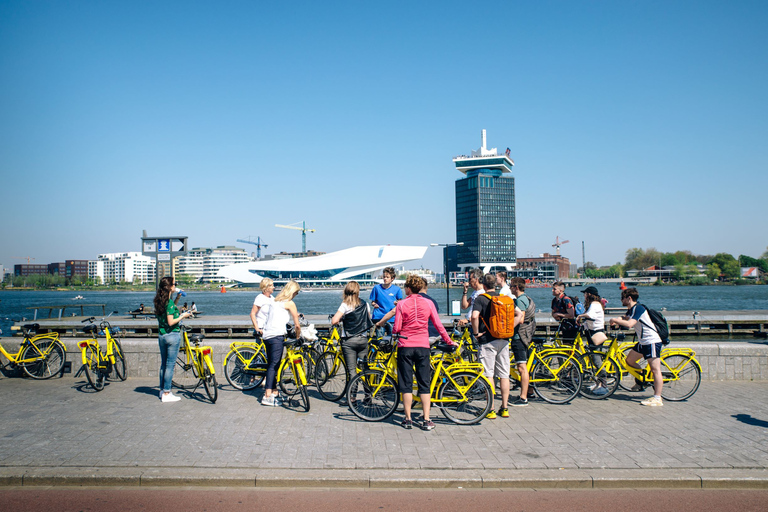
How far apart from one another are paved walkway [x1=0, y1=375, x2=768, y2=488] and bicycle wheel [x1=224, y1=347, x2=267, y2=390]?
2.13 feet

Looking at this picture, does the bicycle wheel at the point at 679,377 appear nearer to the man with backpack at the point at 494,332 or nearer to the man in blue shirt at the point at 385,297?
the man with backpack at the point at 494,332

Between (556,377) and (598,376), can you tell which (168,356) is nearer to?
(556,377)

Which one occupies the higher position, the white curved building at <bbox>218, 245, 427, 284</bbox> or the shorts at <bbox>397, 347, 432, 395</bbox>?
the white curved building at <bbox>218, 245, 427, 284</bbox>

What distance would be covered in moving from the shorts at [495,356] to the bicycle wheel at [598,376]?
145 cm

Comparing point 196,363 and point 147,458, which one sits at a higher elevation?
point 196,363

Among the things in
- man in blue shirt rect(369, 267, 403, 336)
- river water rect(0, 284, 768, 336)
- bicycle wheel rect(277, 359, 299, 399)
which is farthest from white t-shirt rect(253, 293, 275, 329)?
river water rect(0, 284, 768, 336)

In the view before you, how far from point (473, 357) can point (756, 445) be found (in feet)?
11.1

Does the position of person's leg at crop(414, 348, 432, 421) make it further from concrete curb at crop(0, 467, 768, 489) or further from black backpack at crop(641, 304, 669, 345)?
black backpack at crop(641, 304, 669, 345)

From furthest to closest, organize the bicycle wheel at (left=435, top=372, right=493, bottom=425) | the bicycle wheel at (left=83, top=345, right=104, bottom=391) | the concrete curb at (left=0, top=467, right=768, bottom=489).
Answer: the bicycle wheel at (left=83, top=345, right=104, bottom=391) → the bicycle wheel at (left=435, top=372, right=493, bottom=425) → the concrete curb at (left=0, top=467, right=768, bottom=489)

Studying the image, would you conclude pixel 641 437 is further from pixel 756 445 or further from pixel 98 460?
pixel 98 460

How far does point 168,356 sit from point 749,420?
7.13m

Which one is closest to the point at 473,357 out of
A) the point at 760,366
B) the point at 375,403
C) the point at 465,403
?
the point at 465,403

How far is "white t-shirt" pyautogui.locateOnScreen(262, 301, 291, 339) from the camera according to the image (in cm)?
696

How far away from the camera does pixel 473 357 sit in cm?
758
